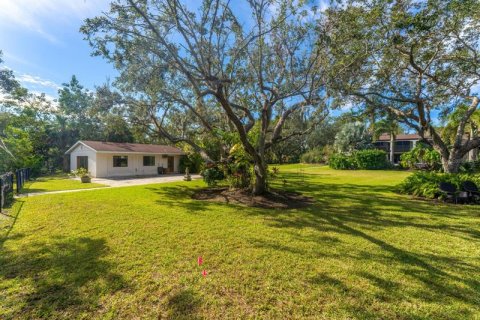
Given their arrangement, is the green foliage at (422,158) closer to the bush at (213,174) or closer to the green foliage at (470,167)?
the green foliage at (470,167)

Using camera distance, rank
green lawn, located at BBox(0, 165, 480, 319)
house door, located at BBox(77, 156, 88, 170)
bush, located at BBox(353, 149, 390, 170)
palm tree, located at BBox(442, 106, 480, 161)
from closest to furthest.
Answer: green lawn, located at BBox(0, 165, 480, 319)
palm tree, located at BBox(442, 106, 480, 161)
house door, located at BBox(77, 156, 88, 170)
bush, located at BBox(353, 149, 390, 170)

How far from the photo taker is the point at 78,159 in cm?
2006

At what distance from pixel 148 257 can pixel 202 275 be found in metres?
1.27

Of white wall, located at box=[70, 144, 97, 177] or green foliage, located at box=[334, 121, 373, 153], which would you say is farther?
green foliage, located at box=[334, 121, 373, 153]

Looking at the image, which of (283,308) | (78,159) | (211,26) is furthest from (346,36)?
(78,159)

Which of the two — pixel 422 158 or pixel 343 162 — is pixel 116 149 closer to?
pixel 343 162

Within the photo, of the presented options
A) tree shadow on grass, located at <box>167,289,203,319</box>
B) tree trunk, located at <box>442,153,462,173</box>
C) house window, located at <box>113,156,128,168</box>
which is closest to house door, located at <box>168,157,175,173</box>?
house window, located at <box>113,156,128,168</box>

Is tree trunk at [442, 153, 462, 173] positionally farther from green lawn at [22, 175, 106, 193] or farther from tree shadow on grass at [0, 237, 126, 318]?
green lawn at [22, 175, 106, 193]

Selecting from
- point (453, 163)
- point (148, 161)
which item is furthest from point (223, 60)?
point (148, 161)

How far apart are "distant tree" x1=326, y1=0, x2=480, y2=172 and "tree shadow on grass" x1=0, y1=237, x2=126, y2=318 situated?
8325 mm

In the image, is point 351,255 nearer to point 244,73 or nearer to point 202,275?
point 202,275

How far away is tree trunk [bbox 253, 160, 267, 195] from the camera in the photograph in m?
9.42

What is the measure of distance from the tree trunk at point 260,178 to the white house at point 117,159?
1439cm

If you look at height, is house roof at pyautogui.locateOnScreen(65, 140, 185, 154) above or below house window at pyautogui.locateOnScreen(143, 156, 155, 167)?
above
